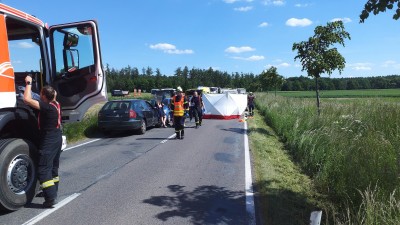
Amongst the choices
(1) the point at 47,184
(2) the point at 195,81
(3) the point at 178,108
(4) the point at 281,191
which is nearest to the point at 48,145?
(1) the point at 47,184

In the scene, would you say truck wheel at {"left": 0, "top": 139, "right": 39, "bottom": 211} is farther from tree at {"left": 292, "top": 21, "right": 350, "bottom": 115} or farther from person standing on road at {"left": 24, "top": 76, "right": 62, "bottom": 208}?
tree at {"left": 292, "top": 21, "right": 350, "bottom": 115}

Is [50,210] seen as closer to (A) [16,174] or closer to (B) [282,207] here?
(A) [16,174]

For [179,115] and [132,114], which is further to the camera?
[132,114]

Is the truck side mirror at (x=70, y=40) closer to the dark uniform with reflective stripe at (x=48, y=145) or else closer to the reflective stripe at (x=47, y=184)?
the dark uniform with reflective stripe at (x=48, y=145)

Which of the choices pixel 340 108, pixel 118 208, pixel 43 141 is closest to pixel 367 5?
pixel 118 208

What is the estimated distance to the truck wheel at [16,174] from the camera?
5211mm

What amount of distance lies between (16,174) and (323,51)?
37.2ft

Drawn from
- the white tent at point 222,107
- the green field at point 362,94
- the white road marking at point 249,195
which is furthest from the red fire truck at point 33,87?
the white tent at point 222,107

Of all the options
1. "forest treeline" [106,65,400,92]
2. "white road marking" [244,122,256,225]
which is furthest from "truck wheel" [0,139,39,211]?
"forest treeline" [106,65,400,92]

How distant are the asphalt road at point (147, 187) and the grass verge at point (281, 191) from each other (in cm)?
34

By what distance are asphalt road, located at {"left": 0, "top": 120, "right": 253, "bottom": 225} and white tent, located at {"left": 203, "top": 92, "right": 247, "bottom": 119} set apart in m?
13.6

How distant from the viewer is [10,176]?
5340 millimetres

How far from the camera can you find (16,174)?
5.46 m

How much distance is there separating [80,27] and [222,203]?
13.8ft
